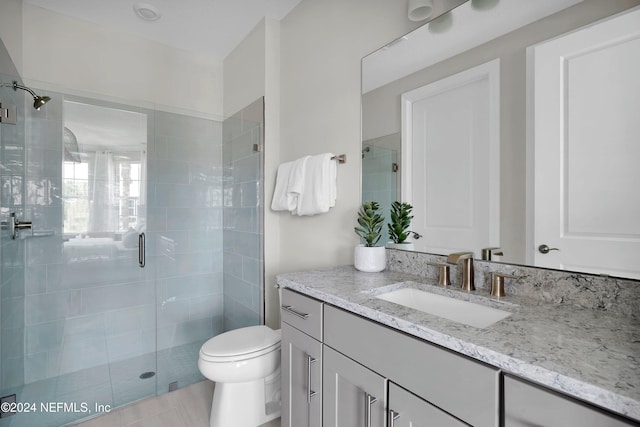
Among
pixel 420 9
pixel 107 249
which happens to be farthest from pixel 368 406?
pixel 107 249

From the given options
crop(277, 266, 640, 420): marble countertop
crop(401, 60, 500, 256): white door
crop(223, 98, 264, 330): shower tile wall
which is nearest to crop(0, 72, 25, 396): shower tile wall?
crop(223, 98, 264, 330): shower tile wall

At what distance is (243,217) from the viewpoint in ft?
8.39

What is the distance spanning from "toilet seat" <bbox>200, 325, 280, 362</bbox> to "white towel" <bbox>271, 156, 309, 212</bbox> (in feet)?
2.54

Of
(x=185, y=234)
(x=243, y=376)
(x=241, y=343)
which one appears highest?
(x=185, y=234)

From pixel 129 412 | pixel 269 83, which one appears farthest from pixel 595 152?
pixel 129 412

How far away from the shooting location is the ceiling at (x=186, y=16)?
2168 mm

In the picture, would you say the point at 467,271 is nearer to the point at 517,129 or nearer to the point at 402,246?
the point at 402,246

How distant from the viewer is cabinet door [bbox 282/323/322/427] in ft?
3.83

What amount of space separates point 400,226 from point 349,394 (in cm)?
77

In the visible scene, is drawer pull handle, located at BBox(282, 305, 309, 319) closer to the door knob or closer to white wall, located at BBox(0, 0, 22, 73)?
the door knob

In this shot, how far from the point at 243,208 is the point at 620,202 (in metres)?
2.23

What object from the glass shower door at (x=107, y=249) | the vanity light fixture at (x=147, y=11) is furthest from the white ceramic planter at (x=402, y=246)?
the vanity light fixture at (x=147, y=11)

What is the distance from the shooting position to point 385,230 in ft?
5.14

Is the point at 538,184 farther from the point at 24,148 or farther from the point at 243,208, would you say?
the point at 24,148
